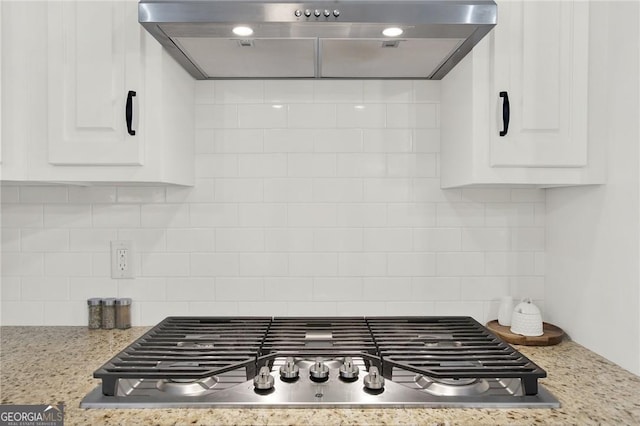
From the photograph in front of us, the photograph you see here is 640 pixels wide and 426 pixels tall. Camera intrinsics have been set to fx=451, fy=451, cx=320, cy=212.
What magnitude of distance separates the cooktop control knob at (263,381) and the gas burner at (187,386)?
15cm

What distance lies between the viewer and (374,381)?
3.69ft

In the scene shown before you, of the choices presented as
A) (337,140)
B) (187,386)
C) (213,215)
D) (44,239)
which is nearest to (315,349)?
(187,386)

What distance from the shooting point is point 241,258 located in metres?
1.77

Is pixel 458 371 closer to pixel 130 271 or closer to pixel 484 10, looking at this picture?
pixel 484 10

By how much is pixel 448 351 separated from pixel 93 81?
1.34 m

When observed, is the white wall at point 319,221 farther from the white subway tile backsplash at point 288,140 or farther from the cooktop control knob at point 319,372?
the cooktop control knob at point 319,372

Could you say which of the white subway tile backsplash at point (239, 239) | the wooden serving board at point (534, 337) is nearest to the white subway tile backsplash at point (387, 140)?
the white subway tile backsplash at point (239, 239)

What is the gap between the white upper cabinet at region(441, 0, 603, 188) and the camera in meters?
1.38

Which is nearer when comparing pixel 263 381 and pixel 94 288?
pixel 263 381

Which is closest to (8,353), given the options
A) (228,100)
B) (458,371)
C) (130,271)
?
(130,271)

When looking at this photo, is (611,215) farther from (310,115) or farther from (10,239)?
(10,239)

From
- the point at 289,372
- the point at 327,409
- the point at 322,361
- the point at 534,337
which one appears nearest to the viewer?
the point at 327,409

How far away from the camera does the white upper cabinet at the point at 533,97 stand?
1.38 meters

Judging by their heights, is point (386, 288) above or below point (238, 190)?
below
